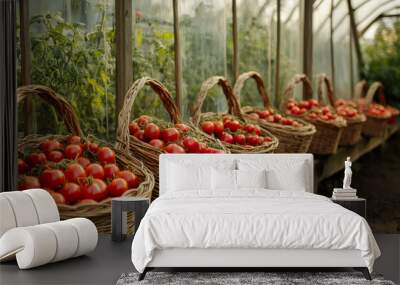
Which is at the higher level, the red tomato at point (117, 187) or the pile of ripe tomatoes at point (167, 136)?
the pile of ripe tomatoes at point (167, 136)

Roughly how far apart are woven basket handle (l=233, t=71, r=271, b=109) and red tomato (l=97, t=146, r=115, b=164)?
138cm

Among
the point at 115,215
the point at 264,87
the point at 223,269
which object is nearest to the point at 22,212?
the point at 115,215

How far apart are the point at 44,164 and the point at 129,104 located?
104 cm

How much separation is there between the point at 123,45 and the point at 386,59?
2.62 meters

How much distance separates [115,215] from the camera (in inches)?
267

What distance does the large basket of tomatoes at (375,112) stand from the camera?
24.5ft

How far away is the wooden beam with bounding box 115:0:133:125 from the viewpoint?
7.32 metres

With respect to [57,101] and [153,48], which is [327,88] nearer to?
[153,48]

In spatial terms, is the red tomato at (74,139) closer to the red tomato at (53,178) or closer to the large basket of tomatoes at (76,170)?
the large basket of tomatoes at (76,170)

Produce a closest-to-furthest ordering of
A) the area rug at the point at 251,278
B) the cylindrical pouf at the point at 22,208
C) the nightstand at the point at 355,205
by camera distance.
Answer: the area rug at the point at 251,278 → the cylindrical pouf at the point at 22,208 → the nightstand at the point at 355,205

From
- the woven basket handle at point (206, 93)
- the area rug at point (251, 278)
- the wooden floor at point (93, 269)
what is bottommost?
the wooden floor at point (93, 269)

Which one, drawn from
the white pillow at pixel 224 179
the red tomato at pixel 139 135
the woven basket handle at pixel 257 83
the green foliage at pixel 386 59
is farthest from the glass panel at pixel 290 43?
the red tomato at pixel 139 135

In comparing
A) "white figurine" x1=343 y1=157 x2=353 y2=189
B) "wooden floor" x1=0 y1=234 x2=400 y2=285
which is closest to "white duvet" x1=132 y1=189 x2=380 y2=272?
"wooden floor" x1=0 y1=234 x2=400 y2=285

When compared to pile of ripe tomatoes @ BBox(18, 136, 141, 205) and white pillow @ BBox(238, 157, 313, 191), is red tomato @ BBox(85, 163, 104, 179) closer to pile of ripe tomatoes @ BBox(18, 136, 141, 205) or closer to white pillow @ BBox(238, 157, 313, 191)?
pile of ripe tomatoes @ BBox(18, 136, 141, 205)
